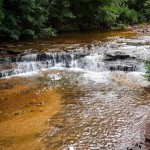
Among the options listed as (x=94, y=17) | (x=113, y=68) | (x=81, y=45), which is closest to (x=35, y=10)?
(x=81, y=45)

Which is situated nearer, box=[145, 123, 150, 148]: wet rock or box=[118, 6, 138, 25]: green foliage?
box=[145, 123, 150, 148]: wet rock

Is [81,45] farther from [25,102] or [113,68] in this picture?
[25,102]

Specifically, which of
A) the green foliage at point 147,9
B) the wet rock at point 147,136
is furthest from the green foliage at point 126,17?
the wet rock at point 147,136

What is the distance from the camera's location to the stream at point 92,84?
7.07 m

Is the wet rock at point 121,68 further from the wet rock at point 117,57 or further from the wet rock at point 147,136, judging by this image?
the wet rock at point 147,136

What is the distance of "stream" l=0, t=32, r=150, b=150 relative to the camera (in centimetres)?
707

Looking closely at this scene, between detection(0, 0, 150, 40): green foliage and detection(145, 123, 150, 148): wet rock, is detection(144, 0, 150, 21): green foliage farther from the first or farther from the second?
detection(145, 123, 150, 148): wet rock

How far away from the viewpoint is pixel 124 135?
7090 mm

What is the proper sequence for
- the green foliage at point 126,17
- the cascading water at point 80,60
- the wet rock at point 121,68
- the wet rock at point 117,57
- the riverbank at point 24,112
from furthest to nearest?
1. the green foliage at point 126,17
2. the wet rock at point 117,57
3. the cascading water at point 80,60
4. the wet rock at point 121,68
5. the riverbank at point 24,112

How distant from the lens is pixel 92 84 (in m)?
10.8

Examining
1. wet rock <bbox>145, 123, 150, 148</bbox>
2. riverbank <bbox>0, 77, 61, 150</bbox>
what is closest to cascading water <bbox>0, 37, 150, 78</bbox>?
riverbank <bbox>0, 77, 61, 150</bbox>

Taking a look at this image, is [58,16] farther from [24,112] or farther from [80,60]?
[24,112]

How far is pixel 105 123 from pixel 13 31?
902 cm

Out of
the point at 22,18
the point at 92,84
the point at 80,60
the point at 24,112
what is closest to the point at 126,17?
the point at 22,18
